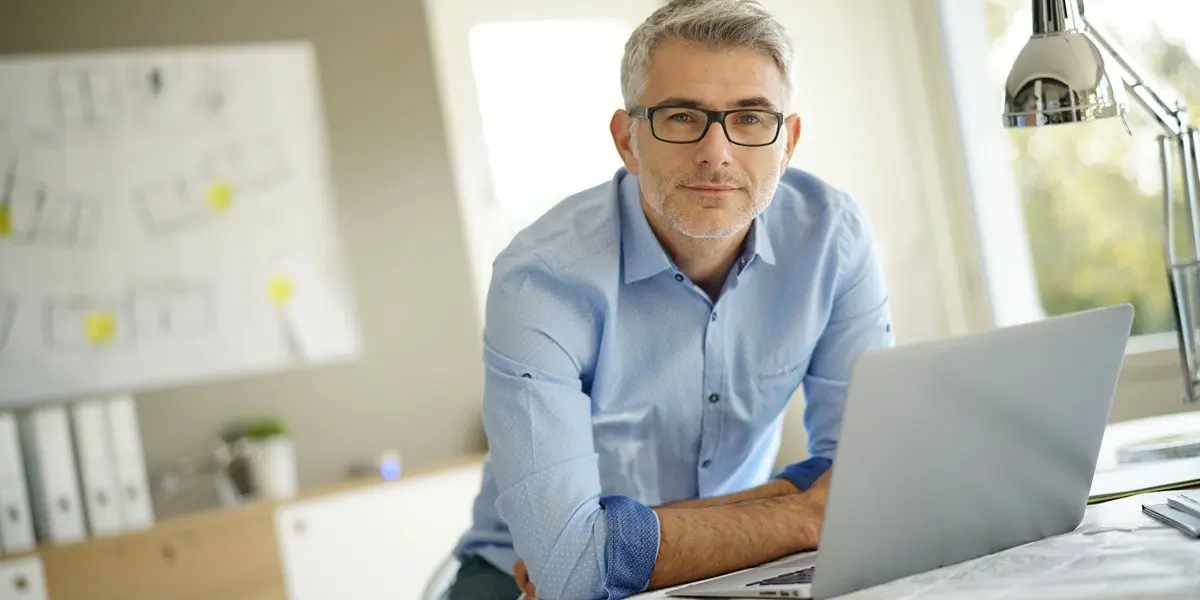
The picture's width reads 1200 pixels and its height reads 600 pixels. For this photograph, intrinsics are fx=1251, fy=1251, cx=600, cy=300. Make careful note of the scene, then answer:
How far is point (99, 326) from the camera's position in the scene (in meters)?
3.78

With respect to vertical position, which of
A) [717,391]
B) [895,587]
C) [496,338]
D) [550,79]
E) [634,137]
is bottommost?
[895,587]

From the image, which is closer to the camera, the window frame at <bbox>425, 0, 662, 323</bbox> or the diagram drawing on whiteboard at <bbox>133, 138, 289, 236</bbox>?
the diagram drawing on whiteboard at <bbox>133, 138, 289, 236</bbox>

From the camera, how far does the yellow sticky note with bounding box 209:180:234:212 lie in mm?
3955

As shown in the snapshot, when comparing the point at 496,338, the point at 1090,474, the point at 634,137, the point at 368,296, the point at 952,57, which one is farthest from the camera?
the point at 368,296

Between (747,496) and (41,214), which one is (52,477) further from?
(747,496)

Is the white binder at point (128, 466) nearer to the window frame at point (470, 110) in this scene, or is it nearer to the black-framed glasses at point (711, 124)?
the window frame at point (470, 110)

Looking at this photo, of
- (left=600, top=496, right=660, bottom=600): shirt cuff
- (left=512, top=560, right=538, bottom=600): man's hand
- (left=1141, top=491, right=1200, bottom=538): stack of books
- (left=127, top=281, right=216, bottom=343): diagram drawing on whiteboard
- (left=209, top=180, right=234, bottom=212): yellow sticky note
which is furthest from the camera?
(left=209, top=180, right=234, bottom=212): yellow sticky note

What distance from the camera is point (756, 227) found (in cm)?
177

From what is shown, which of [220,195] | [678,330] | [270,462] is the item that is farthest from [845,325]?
[220,195]

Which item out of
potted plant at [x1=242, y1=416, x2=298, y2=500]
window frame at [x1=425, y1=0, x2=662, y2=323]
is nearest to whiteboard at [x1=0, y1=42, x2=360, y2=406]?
potted plant at [x1=242, y1=416, x2=298, y2=500]

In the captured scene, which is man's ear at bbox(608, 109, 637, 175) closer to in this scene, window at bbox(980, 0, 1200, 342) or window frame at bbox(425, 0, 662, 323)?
window at bbox(980, 0, 1200, 342)

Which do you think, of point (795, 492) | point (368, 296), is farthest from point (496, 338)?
point (368, 296)

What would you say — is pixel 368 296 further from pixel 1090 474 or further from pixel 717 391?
pixel 1090 474

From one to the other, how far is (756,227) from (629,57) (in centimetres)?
30
